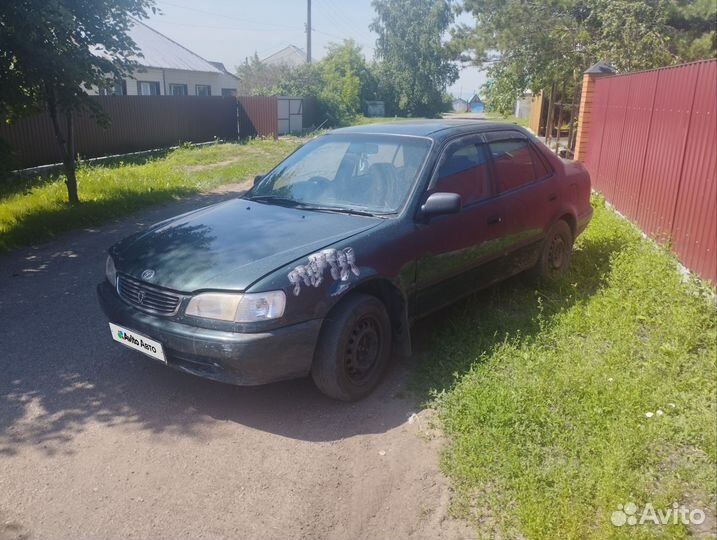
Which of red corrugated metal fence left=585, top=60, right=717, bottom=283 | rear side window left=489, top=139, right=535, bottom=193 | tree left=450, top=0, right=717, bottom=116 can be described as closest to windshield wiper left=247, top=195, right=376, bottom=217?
rear side window left=489, top=139, right=535, bottom=193

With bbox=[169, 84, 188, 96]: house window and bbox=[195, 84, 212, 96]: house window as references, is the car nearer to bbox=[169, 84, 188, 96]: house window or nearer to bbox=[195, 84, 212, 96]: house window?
bbox=[169, 84, 188, 96]: house window

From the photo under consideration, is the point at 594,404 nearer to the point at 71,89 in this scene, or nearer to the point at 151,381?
the point at 151,381

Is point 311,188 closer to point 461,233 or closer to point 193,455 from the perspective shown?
point 461,233

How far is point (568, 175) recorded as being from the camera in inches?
243

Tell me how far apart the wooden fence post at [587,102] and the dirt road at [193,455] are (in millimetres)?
8878

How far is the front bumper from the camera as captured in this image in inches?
139

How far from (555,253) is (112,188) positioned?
9.05 metres

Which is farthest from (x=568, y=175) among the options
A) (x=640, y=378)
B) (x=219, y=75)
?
(x=219, y=75)

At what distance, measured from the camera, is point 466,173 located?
16.2 feet

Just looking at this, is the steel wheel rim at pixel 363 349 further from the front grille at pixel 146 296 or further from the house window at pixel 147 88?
the house window at pixel 147 88

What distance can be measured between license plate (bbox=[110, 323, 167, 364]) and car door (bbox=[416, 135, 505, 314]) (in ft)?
5.93

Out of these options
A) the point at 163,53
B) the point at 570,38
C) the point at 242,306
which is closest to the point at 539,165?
the point at 242,306

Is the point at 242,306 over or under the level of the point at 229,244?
under

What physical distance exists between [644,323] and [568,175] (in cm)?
197
